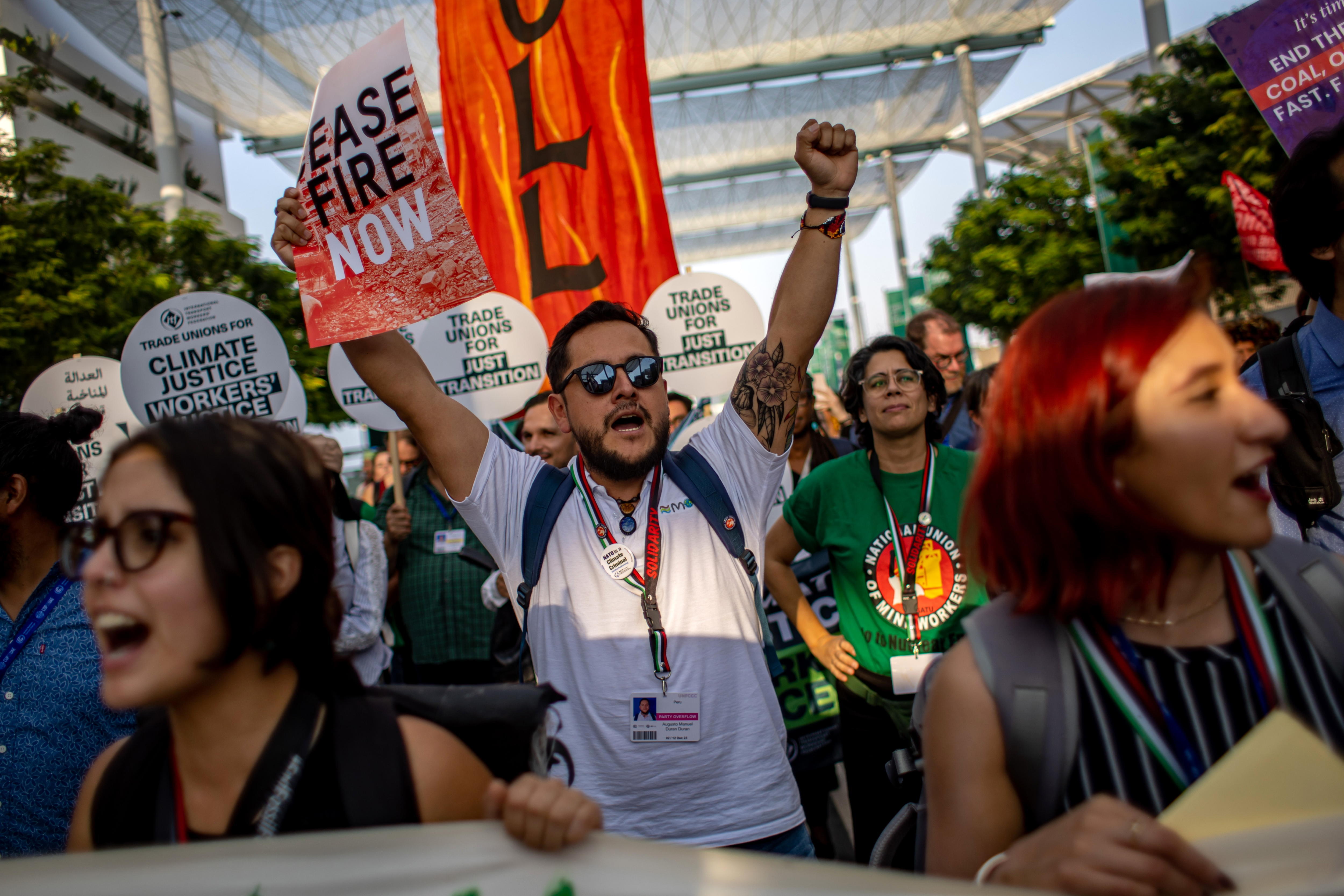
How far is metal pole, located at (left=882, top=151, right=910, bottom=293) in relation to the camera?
1421 inches

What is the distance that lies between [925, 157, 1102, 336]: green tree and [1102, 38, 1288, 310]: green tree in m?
5.25

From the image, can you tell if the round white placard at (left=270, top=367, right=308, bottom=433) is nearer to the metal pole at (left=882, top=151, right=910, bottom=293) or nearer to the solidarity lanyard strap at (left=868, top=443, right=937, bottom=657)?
the solidarity lanyard strap at (left=868, top=443, right=937, bottom=657)

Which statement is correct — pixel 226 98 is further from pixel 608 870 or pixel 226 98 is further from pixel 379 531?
pixel 608 870

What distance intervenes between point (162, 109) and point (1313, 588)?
58.0ft

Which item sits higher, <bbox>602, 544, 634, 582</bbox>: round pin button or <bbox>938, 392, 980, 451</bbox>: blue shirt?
<bbox>938, 392, 980, 451</bbox>: blue shirt

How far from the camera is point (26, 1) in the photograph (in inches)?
1001

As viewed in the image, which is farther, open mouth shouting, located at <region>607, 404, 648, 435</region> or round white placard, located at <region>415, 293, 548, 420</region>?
round white placard, located at <region>415, 293, 548, 420</region>

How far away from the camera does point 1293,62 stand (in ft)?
11.5

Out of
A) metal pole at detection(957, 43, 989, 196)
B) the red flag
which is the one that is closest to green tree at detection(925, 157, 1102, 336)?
metal pole at detection(957, 43, 989, 196)

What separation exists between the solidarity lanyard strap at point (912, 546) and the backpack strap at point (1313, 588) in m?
1.83

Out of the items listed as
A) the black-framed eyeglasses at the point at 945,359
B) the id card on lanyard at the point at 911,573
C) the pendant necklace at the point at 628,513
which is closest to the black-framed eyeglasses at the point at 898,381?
the id card on lanyard at the point at 911,573

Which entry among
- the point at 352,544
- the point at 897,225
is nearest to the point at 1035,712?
the point at 352,544

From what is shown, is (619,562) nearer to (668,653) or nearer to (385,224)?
(668,653)

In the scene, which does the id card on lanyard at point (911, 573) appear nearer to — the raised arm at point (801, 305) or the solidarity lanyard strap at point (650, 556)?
the raised arm at point (801, 305)
